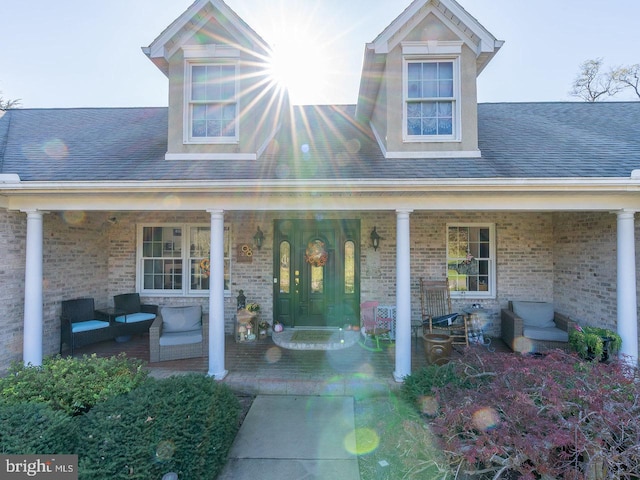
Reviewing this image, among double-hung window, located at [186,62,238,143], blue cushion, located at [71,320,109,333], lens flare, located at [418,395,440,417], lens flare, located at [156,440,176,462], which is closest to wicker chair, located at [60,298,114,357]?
blue cushion, located at [71,320,109,333]

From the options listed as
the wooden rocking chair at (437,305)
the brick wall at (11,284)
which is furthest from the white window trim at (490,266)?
the brick wall at (11,284)

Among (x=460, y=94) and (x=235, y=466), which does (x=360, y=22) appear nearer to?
(x=460, y=94)

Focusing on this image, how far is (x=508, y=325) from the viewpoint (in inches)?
275

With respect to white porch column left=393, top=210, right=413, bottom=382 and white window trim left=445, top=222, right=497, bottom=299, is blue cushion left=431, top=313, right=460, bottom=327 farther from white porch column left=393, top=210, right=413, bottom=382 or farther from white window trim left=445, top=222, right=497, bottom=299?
white porch column left=393, top=210, right=413, bottom=382

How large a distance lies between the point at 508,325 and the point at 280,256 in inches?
202

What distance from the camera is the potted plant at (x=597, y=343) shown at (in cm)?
536

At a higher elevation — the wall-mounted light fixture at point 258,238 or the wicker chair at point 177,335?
the wall-mounted light fixture at point 258,238

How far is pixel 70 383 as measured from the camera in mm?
3736

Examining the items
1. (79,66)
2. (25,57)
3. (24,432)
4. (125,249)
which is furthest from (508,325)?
(25,57)

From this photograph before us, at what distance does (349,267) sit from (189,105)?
188 inches

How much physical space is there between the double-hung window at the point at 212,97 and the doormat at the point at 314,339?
421cm

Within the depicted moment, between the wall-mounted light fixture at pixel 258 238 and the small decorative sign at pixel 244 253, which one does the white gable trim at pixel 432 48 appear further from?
the small decorative sign at pixel 244 253

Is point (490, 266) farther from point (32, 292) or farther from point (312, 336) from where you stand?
point (32, 292)

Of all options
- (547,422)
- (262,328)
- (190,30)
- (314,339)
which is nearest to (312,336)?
(314,339)
